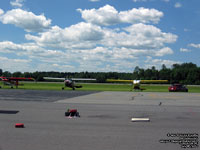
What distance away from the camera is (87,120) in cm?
1134

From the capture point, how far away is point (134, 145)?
703 cm

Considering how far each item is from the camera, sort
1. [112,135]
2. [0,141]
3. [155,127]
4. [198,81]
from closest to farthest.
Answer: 1. [0,141]
2. [112,135]
3. [155,127]
4. [198,81]

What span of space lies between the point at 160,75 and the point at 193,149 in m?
149

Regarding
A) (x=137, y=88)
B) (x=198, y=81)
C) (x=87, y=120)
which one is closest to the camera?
(x=87, y=120)

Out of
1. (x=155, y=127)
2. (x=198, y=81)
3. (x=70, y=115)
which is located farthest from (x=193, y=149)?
(x=198, y=81)

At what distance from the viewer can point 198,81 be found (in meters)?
124

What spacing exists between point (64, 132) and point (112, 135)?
65.6 inches

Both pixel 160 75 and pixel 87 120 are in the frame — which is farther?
pixel 160 75

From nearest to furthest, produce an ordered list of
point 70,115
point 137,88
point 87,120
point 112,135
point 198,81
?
point 112,135 < point 87,120 < point 70,115 < point 137,88 < point 198,81

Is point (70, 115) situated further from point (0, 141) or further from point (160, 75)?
point (160, 75)

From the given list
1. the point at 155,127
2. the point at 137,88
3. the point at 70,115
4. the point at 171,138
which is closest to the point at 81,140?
the point at 171,138

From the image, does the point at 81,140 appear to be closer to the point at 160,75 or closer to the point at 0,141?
the point at 0,141

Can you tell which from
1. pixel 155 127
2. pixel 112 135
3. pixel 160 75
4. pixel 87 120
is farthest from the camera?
pixel 160 75

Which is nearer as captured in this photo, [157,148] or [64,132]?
[157,148]
